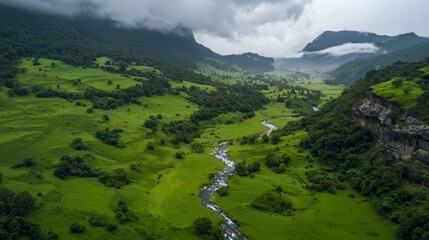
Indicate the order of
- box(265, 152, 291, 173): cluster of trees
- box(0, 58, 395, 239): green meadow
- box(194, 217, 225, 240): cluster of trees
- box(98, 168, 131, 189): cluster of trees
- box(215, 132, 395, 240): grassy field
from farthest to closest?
box(265, 152, 291, 173): cluster of trees
box(98, 168, 131, 189): cluster of trees
box(0, 58, 395, 239): green meadow
box(215, 132, 395, 240): grassy field
box(194, 217, 225, 240): cluster of trees

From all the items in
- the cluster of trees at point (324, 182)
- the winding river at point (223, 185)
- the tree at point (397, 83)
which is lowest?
the winding river at point (223, 185)

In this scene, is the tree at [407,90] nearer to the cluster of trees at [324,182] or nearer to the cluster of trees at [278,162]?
the cluster of trees at [324,182]

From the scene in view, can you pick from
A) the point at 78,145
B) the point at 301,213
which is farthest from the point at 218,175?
the point at 78,145

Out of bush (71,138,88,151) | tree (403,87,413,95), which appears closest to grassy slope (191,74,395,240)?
tree (403,87,413,95)

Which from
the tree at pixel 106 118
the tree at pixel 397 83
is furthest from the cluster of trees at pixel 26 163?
the tree at pixel 397 83

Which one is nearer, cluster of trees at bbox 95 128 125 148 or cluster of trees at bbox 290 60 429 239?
cluster of trees at bbox 290 60 429 239

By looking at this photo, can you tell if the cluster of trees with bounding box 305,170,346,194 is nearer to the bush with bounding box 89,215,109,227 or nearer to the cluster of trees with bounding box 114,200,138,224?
the cluster of trees with bounding box 114,200,138,224

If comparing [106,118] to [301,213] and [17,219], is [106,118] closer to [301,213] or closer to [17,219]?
[17,219]
